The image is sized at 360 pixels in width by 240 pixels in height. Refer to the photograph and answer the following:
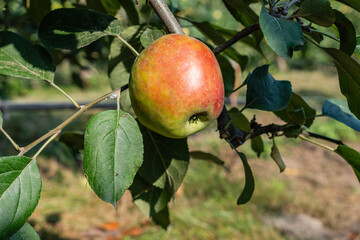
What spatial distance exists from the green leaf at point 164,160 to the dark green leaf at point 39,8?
55cm

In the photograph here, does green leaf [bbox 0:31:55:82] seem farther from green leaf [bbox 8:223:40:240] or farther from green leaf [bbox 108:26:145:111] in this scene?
green leaf [bbox 8:223:40:240]

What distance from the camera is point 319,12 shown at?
1.81 feet

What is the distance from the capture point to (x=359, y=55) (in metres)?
0.62

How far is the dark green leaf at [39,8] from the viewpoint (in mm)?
991

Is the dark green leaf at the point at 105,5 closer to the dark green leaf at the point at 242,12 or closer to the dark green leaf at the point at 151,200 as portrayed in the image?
the dark green leaf at the point at 242,12

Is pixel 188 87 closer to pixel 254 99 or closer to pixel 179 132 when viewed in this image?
pixel 179 132

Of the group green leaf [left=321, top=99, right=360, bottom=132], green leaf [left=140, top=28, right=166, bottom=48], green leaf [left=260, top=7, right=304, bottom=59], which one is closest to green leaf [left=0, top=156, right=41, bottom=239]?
green leaf [left=140, top=28, right=166, bottom=48]

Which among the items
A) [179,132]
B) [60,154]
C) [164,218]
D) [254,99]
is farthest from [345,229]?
[60,154]

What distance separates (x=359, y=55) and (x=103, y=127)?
19.2 inches

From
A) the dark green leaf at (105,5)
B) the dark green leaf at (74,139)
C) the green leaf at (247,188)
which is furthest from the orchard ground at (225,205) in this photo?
the green leaf at (247,188)

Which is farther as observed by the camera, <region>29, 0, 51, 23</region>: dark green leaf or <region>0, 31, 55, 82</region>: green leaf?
<region>29, 0, 51, 23</region>: dark green leaf

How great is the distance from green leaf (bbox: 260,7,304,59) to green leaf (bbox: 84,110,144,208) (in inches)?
10.3

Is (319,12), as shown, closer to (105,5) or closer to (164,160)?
(164,160)

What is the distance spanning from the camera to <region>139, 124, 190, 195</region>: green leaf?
2.32 ft
